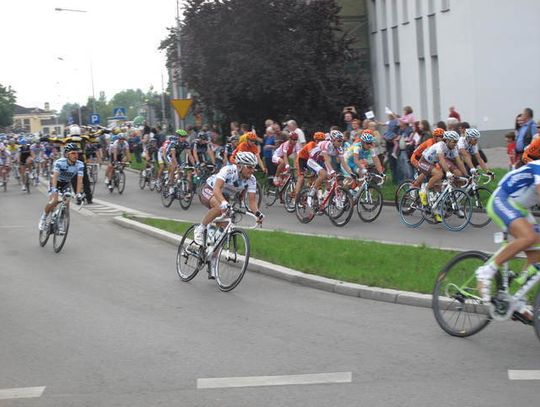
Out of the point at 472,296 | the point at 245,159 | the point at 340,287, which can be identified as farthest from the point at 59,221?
the point at 472,296

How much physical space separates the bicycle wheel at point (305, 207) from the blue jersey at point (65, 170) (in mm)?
4726

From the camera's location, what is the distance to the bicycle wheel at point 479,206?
55.0 feet

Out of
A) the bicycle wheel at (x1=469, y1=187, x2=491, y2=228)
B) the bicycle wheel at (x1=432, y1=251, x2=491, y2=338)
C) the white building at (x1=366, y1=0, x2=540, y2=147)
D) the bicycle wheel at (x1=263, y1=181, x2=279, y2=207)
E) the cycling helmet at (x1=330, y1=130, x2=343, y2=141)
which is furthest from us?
the white building at (x1=366, y1=0, x2=540, y2=147)

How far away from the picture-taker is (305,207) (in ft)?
63.1

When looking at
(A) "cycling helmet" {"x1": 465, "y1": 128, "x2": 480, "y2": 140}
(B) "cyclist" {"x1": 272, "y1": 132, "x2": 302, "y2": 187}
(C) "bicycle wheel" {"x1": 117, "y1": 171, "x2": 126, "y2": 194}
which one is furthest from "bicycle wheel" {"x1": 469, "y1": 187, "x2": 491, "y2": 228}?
(C) "bicycle wheel" {"x1": 117, "y1": 171, "x2": 126, "y2": 194}

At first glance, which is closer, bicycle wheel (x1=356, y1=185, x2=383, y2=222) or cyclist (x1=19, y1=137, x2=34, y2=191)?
bicycle wheel (x1=356, y1=185, x2=383, y2=222)

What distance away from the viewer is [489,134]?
33188 mm

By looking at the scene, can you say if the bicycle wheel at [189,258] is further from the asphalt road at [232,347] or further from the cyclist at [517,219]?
the cyclist at [517,219]

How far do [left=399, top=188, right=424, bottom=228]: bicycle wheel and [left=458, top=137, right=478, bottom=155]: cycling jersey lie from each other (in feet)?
4.31

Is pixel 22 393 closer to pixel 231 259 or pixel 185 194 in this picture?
pixel 231 259

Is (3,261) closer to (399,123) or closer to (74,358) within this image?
→ (74,358)

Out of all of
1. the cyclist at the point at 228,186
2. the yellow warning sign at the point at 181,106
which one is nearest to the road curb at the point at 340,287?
the cyclist at the point at 228,186

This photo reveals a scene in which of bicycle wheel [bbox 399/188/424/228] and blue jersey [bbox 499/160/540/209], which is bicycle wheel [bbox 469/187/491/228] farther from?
blue jersey [bbox 499/160/540/209]

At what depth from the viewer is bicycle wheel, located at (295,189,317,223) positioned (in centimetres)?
1892
